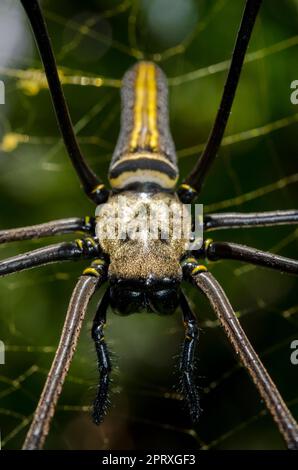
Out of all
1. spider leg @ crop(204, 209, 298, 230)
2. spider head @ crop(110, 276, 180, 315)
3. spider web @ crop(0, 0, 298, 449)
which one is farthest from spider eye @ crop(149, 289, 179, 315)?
spider web @ crop(0, 0, 298, 449)

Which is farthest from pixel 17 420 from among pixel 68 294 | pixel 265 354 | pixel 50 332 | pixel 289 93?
pixel 289 93

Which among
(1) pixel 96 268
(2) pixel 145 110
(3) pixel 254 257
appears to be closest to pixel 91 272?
(1) pixel 96 268

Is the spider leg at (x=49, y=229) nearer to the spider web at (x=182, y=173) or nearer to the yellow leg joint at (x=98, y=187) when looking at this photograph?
the yellow leg joint at (x=98, y=187)

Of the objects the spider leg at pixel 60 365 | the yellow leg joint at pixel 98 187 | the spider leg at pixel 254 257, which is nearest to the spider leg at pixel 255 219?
the spider leg at pixel 254 257

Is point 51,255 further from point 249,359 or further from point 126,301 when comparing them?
point 249,359

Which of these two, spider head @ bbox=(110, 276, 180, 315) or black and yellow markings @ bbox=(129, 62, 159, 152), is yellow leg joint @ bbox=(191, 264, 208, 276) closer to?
spider head @ bbox=(110, 276, 180, 315)

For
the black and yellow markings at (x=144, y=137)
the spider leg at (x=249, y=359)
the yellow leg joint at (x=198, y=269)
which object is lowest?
the spider leg at (x=249, y=359)
